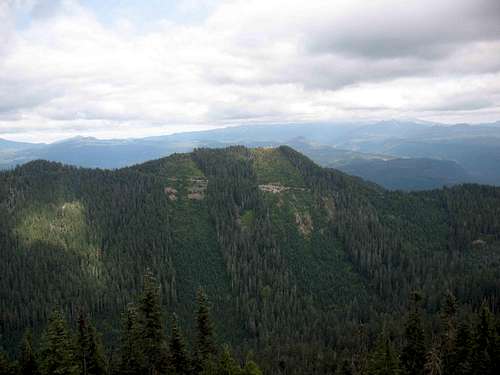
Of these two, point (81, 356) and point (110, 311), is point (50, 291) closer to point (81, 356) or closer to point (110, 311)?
point (110, 311)

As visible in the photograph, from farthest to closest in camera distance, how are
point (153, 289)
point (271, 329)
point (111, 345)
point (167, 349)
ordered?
point (271, 329) → point (111, 345) → point (167, 349) → point (153, 289)

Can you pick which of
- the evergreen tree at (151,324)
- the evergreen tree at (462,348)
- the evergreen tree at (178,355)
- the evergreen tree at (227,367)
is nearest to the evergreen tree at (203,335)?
the evergreen tree at (178,355)

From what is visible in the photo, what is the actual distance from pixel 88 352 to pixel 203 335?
58.9 feet

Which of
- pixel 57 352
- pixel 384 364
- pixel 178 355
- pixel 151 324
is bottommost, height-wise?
pixel 384 364

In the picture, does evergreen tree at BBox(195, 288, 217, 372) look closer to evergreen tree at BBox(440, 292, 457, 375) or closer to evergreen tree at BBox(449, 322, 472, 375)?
evergreen tree at BBox(440, 292, 457, 375)

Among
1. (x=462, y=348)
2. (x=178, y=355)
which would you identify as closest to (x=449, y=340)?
(x=462, y=348)

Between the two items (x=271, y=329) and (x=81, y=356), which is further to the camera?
(x=271, y=329)

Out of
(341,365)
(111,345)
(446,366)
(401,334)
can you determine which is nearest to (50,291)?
(111,345)

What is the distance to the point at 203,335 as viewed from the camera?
62688mm

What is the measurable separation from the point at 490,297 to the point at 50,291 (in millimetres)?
218677

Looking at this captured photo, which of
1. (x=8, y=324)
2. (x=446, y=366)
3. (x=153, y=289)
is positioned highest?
(x=153, y=289)

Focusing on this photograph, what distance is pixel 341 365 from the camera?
114 m

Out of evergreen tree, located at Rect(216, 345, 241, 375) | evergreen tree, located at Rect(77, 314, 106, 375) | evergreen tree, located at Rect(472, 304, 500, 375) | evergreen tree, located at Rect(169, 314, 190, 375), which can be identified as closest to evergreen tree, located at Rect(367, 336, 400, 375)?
evergreen tree, located at Rect(472, 304, 500, 375)

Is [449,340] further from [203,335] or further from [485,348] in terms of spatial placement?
[203,335]
